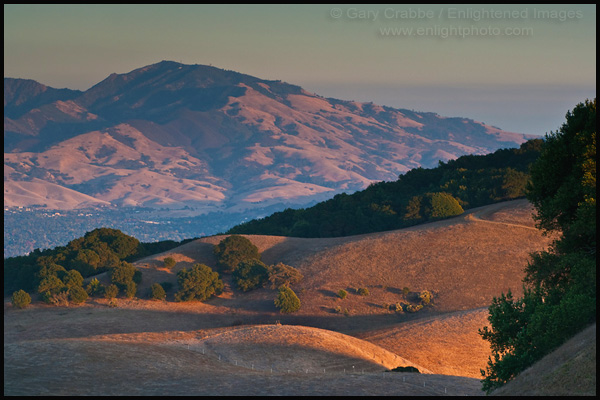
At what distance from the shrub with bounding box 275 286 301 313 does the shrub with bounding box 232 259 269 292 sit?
6613mm

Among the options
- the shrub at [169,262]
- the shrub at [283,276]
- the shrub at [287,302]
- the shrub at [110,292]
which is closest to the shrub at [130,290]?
the shrub at [110,292]

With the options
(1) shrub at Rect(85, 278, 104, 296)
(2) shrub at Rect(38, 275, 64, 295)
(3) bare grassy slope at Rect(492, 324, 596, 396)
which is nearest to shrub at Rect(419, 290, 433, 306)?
(1) shrub at Rect(85, 278, 104, 296)

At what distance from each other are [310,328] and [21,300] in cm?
2983

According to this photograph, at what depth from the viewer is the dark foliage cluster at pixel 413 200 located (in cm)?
9800

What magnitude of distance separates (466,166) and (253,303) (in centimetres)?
5934

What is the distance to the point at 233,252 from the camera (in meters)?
82.6

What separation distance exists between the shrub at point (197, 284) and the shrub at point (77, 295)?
902 cm

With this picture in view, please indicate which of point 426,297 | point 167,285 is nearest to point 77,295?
point 167,285

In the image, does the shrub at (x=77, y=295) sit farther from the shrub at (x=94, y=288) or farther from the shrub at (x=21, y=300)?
the shrub at (x=21, y=300)

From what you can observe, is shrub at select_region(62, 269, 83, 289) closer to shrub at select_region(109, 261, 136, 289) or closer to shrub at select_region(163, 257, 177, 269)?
shrub at select_region(109, 261, 136, 289)

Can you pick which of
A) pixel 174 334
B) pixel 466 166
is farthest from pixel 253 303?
pixel 466 166

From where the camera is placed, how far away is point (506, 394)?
27.6m

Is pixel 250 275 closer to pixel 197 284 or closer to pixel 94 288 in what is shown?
pixel 197 284

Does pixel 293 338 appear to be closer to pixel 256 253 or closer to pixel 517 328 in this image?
pixel 517 328
